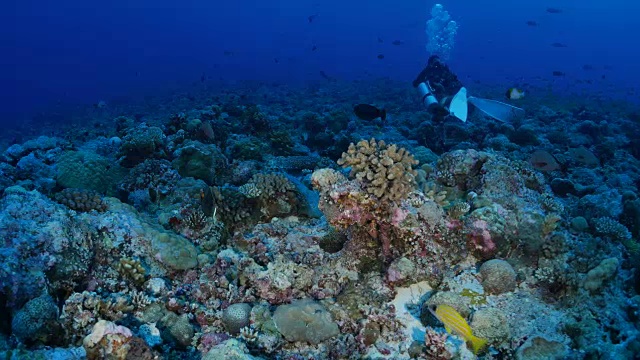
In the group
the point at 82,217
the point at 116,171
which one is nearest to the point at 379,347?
the point at 82,217

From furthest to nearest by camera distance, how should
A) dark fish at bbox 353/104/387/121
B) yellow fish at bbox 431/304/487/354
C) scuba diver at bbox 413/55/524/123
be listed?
dark fish at bbox 353/104/387/121, scuba diver at bbox 413/55/524/123, yellow fish at bbox 431/304/487/354

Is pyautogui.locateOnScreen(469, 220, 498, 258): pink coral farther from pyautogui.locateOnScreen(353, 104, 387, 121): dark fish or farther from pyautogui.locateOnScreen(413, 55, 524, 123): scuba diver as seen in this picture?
pyautogui.locateOnScreen(353, 104, 387, 121): dark fish

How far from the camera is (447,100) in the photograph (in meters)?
8.02

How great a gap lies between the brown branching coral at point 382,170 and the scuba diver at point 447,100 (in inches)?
66.0

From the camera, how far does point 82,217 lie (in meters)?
4.89

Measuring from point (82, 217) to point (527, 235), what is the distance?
6.23 meters

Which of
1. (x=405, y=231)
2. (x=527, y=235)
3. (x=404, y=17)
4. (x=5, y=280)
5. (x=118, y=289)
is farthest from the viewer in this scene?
(x=404, y=17)

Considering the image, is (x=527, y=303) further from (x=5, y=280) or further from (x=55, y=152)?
(x=55, y=152)

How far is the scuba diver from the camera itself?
578 centimetres

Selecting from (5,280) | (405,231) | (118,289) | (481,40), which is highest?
(5,280)

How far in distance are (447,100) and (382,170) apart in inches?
168

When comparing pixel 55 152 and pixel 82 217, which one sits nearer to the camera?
pixel 82 217

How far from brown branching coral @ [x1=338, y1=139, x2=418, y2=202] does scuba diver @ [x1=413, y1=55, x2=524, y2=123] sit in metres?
1.68

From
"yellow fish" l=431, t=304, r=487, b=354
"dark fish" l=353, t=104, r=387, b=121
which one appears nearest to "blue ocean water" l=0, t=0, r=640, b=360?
"yellow fish" l=431, t=304, r=487, b=354
